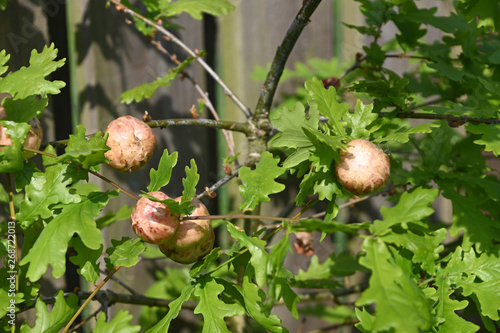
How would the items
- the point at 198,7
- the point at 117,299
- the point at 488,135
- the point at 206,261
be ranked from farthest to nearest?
the point at 198,7, the point at 117,299, the point at 488,135, the point at 206,261

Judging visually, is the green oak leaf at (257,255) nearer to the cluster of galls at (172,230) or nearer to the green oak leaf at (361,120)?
the cluster of galls at (172,230)

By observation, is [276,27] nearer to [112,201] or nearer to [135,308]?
[112,201]

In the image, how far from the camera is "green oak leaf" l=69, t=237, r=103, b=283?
3.16 feet

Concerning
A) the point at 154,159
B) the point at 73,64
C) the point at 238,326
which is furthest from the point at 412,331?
the point at 73,64

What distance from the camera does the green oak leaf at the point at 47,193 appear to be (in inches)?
35.9

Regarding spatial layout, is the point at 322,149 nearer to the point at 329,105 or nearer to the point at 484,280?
the point at 329,105

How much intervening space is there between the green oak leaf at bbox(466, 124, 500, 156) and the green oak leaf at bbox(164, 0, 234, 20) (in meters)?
0.75

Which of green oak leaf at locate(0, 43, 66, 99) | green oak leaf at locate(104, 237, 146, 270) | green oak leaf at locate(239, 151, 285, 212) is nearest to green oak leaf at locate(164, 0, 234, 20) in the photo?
green oak leaf at locate(0, 43, 66, 99)

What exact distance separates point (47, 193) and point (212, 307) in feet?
1.21

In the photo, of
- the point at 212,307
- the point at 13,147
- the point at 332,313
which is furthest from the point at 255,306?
the point at 332,313

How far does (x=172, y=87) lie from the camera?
1.58m

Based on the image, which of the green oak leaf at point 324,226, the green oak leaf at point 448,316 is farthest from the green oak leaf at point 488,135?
the green oak leaf at point 324,226

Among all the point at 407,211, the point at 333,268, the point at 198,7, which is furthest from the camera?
the point at 333,268

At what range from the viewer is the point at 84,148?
85cm
